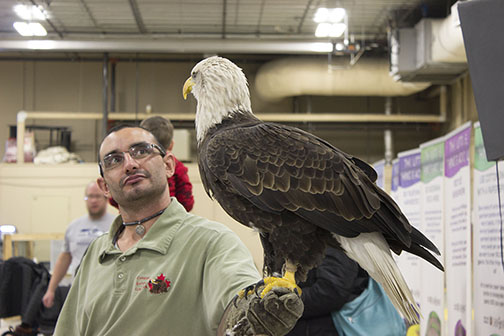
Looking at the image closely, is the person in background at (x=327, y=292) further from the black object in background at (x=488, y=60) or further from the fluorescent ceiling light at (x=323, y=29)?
the fluorescent ceiling light at (x=323, y=29)

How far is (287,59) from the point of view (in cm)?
927

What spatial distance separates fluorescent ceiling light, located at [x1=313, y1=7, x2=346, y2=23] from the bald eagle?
618 centimetres

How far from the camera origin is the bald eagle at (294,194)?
153 cm

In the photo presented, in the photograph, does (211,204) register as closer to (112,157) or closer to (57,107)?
(57,107)

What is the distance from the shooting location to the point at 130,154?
2.19 m

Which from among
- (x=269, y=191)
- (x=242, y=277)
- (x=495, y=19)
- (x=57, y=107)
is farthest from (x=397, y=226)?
(x=57, y=107)

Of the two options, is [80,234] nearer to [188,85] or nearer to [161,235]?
[161,235]

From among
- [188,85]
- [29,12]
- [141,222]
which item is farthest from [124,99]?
[188,85]

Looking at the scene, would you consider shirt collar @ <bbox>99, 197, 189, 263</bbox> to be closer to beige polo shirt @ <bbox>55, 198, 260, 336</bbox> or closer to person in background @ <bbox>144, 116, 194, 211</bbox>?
beige polo shirt @ <bbox>55, 198, 260, 336</bbox>

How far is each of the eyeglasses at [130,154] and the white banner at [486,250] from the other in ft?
5.30

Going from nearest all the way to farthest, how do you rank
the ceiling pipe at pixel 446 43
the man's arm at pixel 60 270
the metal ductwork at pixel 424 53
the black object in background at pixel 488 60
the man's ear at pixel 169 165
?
the black object in background at pixel 488 60 → the man's ear at pixel 169 165 → the man's arm at pixel 60 270 → the ceiling pipe at pixel 446 43 → the metal ductwork at pixel 424 53

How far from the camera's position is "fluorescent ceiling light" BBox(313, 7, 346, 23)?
756 centimetres

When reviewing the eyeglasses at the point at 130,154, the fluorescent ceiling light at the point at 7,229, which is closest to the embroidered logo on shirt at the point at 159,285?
the eyeglasses at the point at 130,154

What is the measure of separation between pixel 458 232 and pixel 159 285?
2103mm
